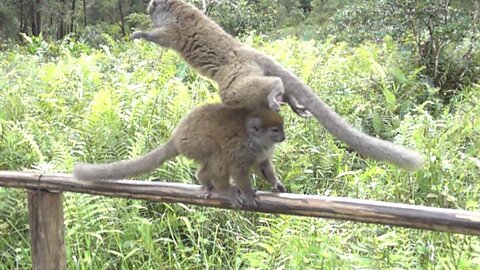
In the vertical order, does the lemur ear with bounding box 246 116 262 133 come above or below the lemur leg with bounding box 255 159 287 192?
above

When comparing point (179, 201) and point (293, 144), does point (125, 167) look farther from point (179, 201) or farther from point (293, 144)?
point (293, 144)

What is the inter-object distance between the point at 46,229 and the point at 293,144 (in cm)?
291

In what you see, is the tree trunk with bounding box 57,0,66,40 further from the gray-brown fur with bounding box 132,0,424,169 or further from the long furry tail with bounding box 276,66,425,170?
the long furry tail with bounding box 276,66,425,170

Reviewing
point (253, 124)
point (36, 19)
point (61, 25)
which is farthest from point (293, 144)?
point (61, 25)

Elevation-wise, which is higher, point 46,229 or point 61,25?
point 61,25

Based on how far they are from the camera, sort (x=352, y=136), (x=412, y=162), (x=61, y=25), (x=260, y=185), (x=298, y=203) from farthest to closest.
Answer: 1. (x=61, y=25)
2. (x=260, y=185)
3. (x=298, y=203)
4. (x=352, y=136)
5. (x=412, y=162)

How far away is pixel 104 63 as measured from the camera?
9.15m

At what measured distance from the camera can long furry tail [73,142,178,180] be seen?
3146 mm

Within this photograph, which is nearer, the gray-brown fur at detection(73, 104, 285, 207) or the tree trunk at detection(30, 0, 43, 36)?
the gray-brown fur at detection(73, 104, 285, 207)

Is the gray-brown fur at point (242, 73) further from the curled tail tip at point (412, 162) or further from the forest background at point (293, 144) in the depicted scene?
the forest background at point (293, 144)

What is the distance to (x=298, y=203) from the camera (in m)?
2.70

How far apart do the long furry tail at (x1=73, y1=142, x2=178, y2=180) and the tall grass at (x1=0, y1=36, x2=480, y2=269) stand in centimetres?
123

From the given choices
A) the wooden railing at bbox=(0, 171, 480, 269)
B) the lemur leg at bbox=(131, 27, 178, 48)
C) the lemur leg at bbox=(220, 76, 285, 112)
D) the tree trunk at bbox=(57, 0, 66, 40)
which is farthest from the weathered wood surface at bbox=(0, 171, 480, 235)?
the tree trunk at bbox=(57, 0, 66, 40)

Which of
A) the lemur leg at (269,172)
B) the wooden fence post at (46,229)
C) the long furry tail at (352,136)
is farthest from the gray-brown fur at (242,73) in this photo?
the wooden fence post at (46,229)
